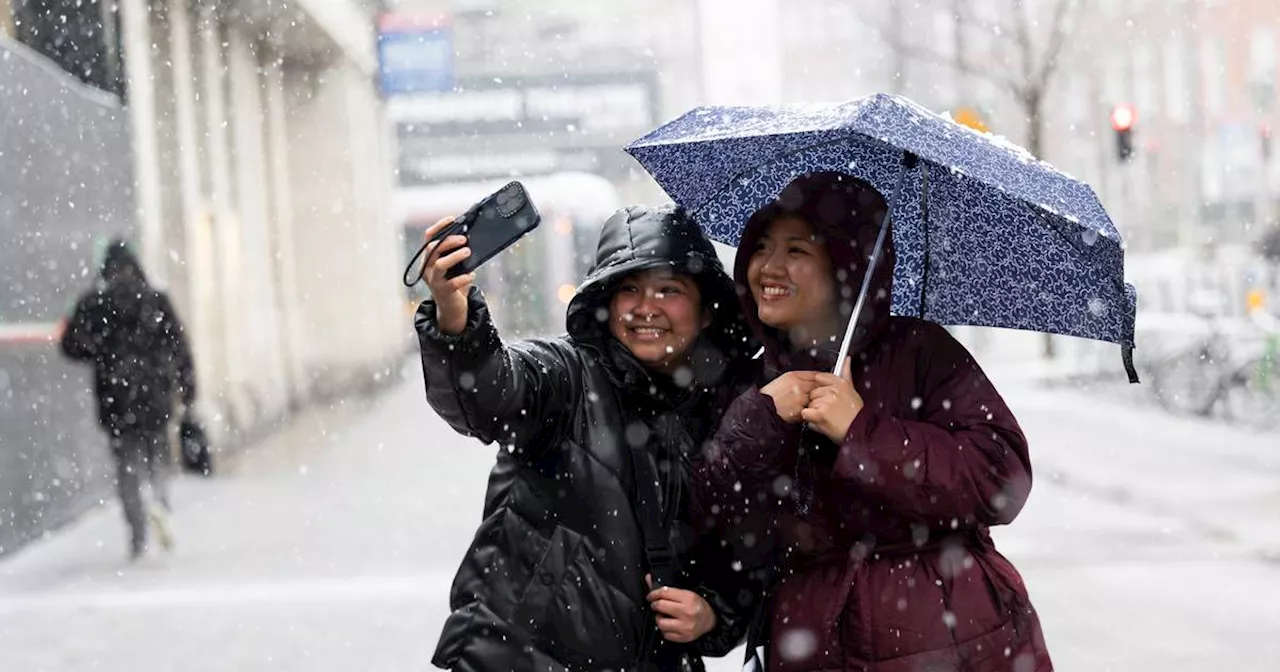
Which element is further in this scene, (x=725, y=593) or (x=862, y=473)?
(x=725, y=593)

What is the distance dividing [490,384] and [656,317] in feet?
1.31

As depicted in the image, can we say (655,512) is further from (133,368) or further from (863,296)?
(133,368)

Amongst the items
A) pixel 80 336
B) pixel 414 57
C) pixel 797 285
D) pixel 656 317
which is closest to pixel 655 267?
pixel 656 317

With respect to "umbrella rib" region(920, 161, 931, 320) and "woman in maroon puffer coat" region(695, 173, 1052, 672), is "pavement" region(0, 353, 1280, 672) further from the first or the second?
"woman in maroon puffer coat" region(695, 173, 1052, 672)

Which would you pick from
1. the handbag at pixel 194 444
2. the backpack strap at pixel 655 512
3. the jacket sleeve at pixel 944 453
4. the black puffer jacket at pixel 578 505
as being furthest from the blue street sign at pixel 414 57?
the jacket sleeve at pixel 944 453

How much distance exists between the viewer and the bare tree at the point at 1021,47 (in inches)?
850

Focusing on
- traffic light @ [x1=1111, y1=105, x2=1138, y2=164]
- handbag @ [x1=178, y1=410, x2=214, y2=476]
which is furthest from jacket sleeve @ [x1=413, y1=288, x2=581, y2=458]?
traffic light @ [x1=1111, y1=105, x2=1138, y2=164]

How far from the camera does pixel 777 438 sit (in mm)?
2393

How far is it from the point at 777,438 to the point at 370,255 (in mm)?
23499

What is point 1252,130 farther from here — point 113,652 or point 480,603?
point 480,603

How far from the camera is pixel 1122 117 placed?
15.3m

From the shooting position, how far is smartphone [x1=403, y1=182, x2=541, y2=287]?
8.00ft

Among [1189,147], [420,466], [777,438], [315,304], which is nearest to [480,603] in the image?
[777,438]

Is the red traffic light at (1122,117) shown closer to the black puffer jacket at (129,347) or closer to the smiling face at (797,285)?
the black puffer jacket at (129,347)
